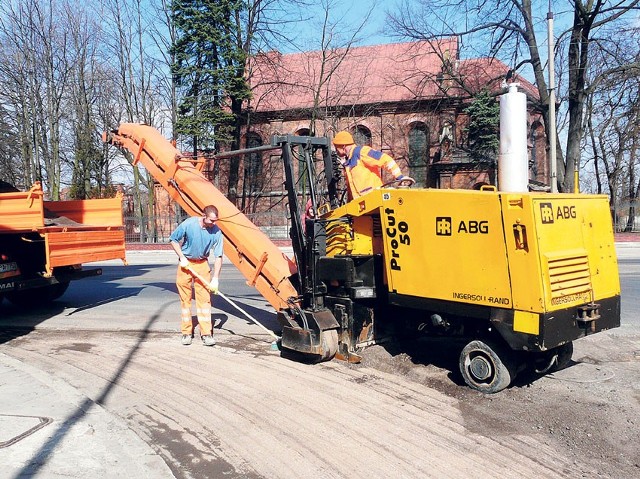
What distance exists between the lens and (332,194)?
716 cm

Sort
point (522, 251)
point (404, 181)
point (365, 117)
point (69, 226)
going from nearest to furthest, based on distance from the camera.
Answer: point (522, 251)
point (404, 181)
point (69, 226)
point (365, 117)

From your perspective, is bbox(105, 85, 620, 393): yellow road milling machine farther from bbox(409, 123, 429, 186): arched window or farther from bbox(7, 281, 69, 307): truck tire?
bbox(409, 123, 429, 186): arched window

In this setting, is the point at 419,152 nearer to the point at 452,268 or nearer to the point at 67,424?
the point at 452,268

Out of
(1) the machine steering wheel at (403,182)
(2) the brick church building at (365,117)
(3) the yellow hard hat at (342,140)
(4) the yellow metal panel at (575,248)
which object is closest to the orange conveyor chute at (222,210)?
(3) the yellow hard hat at (342,140)

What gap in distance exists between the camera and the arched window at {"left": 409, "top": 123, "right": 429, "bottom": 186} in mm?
37500

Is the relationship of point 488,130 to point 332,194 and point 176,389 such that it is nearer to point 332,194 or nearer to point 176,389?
point 332,194

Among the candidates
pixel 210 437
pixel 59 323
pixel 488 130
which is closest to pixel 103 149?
pixel 488 130

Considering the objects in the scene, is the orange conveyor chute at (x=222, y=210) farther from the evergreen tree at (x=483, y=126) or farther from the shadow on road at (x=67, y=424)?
the evergreen tree at (x=483, y=126)

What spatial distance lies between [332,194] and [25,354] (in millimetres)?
4216

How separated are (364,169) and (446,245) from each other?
180cm

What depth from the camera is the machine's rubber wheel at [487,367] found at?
5.10 meters

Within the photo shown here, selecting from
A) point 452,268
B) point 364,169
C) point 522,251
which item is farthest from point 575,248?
point 364,169

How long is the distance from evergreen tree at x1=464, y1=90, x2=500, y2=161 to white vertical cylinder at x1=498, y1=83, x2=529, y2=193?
2652cm

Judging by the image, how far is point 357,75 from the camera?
38.7m
